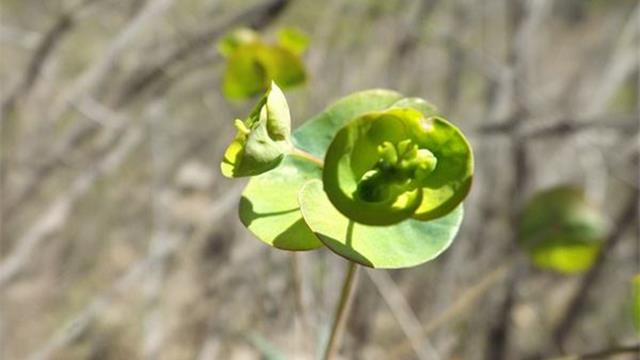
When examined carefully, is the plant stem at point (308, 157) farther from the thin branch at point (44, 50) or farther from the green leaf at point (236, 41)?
the thin branch at point (44, 50)

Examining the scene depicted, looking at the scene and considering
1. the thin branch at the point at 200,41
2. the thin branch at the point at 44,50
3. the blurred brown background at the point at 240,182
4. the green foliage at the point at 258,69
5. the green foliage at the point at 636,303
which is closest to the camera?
the green foliage at the point at 636,303

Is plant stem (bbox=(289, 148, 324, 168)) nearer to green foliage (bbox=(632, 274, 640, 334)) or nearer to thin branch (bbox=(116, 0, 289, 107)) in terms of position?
green foliage (bbox=(632, 274, 640, 334))

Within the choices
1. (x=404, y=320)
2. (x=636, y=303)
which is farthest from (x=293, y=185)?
(x=404, y=320)

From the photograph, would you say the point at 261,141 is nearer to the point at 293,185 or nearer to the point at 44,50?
Result: the point at 293,185

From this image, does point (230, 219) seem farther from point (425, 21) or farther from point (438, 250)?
point (438, 250)

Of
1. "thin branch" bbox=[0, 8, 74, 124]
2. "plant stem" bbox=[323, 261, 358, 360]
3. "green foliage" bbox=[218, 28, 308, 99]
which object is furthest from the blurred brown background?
"plant stem" bbox=[323, 261, 358, 360]

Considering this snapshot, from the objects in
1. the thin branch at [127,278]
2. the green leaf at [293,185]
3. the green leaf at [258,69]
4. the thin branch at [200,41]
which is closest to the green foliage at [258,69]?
the green leaf at [258,69]

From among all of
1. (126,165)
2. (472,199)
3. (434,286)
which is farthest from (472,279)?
(126,165)
